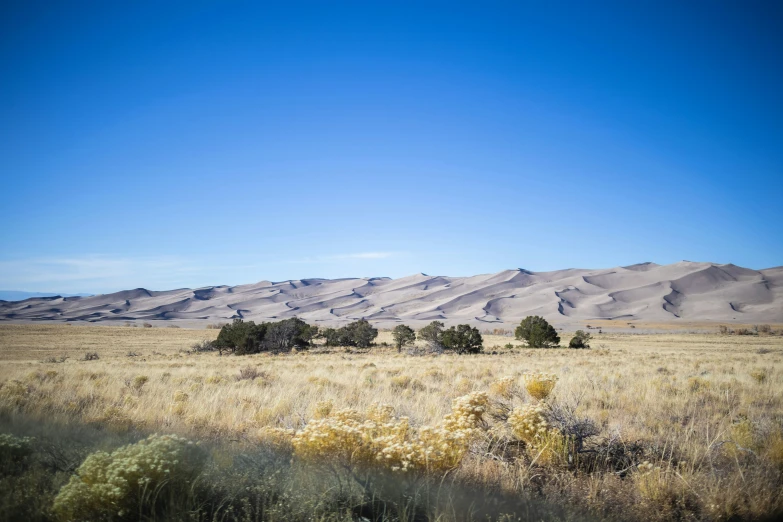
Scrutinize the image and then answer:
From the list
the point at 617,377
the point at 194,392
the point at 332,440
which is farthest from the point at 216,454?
A: the point at 617,377

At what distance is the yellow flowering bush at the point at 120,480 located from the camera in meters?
2.47

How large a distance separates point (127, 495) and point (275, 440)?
6.94ft

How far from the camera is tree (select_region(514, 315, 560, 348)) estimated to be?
3416cm

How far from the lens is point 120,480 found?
8.23 ft

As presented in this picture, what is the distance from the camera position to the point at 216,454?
3.63m

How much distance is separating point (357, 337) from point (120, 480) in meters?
34.6

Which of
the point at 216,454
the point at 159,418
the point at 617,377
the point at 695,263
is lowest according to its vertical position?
the point at 617,377

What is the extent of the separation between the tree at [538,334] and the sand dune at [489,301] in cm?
5879

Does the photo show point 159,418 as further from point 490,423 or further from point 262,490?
point 490,423

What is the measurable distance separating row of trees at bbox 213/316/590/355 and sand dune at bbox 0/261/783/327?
60525 mm

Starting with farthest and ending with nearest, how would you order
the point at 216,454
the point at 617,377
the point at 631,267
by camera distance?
the point at 631,267
the point at 617,377
the point at 216,454

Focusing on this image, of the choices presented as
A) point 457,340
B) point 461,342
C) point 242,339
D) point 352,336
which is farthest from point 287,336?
point 461,342

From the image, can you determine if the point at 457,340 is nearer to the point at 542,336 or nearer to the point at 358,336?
the point at 542,336

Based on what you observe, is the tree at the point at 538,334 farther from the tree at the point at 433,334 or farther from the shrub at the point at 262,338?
the shrub at the point at 262,338
